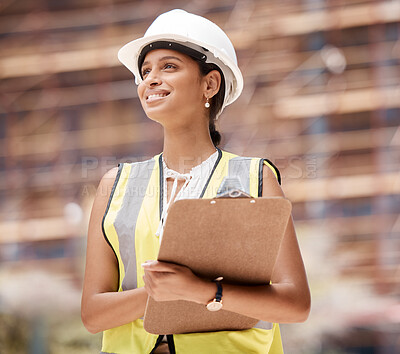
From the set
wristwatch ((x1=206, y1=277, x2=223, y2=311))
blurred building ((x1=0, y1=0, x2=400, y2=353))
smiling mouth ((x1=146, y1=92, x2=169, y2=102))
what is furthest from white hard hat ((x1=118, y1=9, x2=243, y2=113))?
blurred building ((x1=0, y1=0, x2=400, y2=353))

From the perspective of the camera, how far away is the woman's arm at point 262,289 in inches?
47.1

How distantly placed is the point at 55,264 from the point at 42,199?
28.7 inches

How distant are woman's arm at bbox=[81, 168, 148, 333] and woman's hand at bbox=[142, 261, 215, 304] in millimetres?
153

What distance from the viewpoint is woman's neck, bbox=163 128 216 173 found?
1604 millimetres

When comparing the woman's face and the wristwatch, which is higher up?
the woman's face

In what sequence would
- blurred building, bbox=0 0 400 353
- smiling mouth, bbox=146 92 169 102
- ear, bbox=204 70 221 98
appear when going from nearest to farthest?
smiling mouth, bbox=146 92 169 102 → ear, bbox=204 70 221 98 → blurred building, bbox=0 0 400 353

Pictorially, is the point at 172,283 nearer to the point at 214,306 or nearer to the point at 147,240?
the point at 214,306

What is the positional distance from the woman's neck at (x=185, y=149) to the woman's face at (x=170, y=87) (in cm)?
5

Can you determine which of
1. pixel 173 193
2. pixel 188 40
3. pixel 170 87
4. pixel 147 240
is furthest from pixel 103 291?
pixel 188 40

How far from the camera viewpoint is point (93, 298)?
146cm

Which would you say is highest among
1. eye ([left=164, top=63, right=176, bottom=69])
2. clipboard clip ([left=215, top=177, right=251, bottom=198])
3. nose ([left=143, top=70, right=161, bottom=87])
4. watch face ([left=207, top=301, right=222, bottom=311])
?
eye ([left=164, top=63, right=176, bottom=69])

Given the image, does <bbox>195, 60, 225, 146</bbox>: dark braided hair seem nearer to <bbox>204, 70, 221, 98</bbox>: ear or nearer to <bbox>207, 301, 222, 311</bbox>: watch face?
<bbox>204, 70, 221, 98</bbox>: ear

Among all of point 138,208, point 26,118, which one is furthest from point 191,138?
point 26,118

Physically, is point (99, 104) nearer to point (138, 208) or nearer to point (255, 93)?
point (255, 93)
